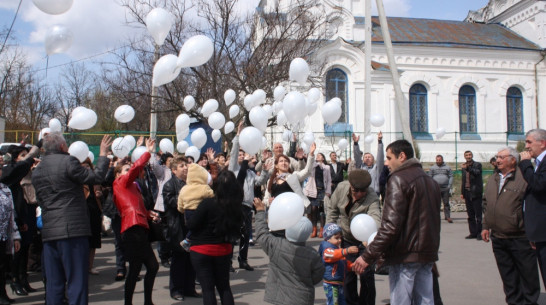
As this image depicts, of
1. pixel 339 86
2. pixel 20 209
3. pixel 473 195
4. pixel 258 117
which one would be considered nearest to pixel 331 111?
pixel 258 117

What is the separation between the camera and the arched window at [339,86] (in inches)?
977

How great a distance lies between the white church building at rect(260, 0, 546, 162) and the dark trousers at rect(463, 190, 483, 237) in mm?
12658

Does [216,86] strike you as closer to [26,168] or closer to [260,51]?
[260,51]

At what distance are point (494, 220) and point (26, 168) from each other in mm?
5535

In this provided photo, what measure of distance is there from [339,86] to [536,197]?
20.5 meters

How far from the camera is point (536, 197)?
16.0 ft

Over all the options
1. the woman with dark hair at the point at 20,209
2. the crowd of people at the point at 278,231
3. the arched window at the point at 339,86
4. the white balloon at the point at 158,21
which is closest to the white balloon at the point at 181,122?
the crowd of people at the point at 278,231

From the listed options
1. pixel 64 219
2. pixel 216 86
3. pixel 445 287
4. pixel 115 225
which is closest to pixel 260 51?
pixel 216 86

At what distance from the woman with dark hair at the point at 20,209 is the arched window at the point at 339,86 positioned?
19554 millimetres

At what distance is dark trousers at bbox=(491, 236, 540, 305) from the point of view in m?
5.23

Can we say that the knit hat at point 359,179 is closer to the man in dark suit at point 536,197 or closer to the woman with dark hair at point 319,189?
the man in dark suit at point 536,197

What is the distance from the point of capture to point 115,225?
285 inches

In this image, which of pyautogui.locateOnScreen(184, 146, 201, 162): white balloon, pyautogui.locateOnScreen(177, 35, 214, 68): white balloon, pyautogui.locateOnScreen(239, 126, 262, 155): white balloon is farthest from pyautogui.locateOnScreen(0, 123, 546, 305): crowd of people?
pyautogui.locateOnScreen(184, 146, 201, 162): white balloon

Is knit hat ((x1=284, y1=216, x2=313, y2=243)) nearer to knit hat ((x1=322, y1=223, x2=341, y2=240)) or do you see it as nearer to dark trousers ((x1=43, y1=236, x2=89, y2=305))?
knit hat ((x1=322, y1=223, x2=341, y2=240))
